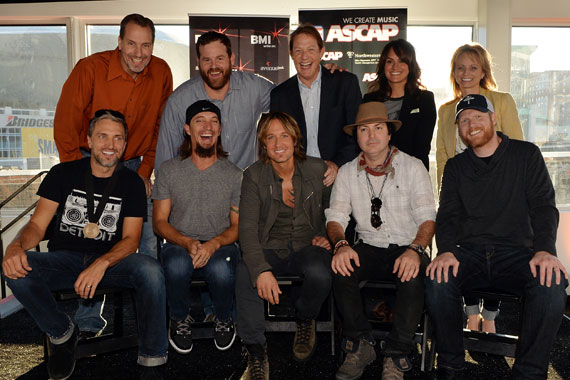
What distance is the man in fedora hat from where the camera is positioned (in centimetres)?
248

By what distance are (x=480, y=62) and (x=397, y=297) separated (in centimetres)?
168

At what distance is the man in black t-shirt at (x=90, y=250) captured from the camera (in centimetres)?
254

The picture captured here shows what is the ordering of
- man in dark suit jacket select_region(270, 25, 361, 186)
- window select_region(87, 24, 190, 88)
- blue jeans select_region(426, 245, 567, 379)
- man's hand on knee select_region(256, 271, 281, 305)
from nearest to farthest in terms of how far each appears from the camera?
blue jeans select_region(426, 245, 567, 379)
man's hand on knee select_region(256, 271, 281, 305)
man in dark suit jacket select_region(270, 25, 361, 186)
window select_region(87, 24, 190, 88)

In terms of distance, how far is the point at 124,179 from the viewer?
2.89 metres

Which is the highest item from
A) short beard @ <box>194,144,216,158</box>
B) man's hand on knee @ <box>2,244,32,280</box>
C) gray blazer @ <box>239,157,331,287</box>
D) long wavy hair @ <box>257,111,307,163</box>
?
long wavy hair @ <box>257,111,307,163</box>

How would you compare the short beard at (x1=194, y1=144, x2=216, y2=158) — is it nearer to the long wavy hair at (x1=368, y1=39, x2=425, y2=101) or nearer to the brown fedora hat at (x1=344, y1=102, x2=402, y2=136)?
the brown fedora hat at (x1=344, y1=102, x2=402, y2=136)

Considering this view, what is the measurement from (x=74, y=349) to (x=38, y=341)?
721 millimetres

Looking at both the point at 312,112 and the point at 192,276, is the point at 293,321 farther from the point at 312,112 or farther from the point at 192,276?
the point at 312,112

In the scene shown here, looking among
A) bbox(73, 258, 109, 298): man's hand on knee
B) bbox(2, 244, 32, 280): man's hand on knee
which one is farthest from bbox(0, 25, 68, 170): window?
bbox(73, 258, 109, 298): man's hand on knee

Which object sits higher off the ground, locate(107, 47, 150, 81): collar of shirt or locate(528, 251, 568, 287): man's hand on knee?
locate(107, 47, 150, 81): collar of shirt

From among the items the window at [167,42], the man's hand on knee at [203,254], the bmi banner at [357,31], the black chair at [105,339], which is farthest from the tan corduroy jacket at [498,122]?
the window at [167,42]

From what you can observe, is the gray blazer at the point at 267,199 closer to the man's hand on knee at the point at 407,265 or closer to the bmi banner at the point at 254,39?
the man's hand on knee at the point at 407,265

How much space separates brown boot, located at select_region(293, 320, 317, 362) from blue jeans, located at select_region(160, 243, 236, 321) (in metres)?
0.42

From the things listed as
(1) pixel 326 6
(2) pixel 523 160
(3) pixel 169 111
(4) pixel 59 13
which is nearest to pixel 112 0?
(4) pixel 59 13
